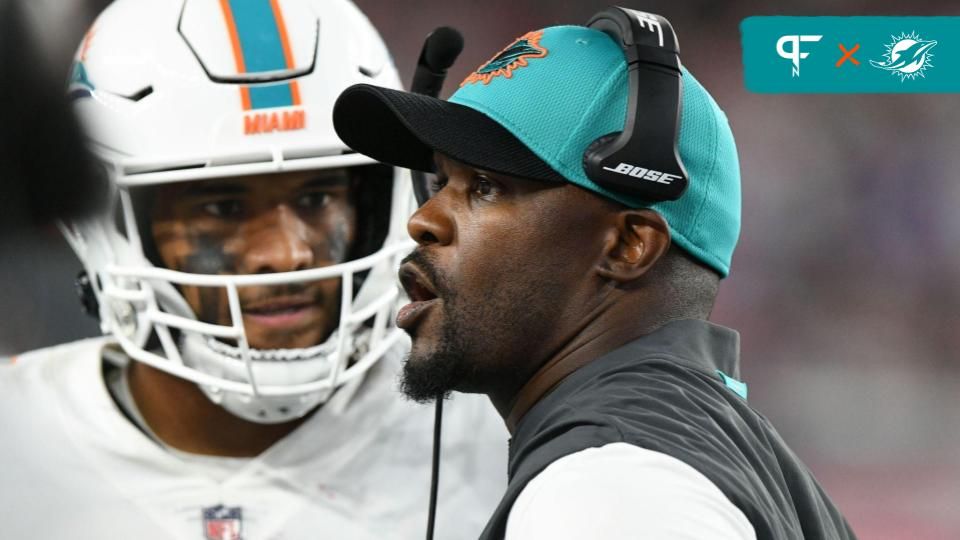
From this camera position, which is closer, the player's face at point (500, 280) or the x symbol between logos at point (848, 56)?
the player's face at point (500, 280)

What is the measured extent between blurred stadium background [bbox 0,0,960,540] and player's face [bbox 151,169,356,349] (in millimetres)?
1039

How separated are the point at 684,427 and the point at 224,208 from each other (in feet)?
2.99

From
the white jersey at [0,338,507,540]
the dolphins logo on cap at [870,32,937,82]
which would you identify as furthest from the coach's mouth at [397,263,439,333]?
the dolphins logo on cap at [870,32,937,82]

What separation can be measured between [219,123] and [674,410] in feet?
2.91

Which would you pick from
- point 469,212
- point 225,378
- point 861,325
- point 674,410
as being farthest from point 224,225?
point 861,325

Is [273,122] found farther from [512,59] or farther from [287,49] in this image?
[512,59]

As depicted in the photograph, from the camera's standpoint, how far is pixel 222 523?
156 cm

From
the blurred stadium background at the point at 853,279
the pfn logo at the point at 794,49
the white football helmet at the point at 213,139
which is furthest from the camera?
the blurred stadium background at the point at 853,279

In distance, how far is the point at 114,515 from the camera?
1545 millimetres

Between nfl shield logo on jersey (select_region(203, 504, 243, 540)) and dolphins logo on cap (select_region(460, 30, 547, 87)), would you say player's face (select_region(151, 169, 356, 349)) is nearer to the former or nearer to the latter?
nfl shield logo on jersey (select_region(203, 504, 243, 540))

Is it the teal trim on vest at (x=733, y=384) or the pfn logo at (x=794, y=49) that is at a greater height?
the teal trim on vest at (x=733, y=384)

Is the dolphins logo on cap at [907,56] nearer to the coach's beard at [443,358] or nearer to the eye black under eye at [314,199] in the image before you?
the eye black under eye at [314,199]

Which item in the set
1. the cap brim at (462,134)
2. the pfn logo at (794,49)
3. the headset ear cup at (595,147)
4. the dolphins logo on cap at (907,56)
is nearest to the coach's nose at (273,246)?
the cap brim at (462,134)

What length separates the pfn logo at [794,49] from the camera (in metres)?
2.30
